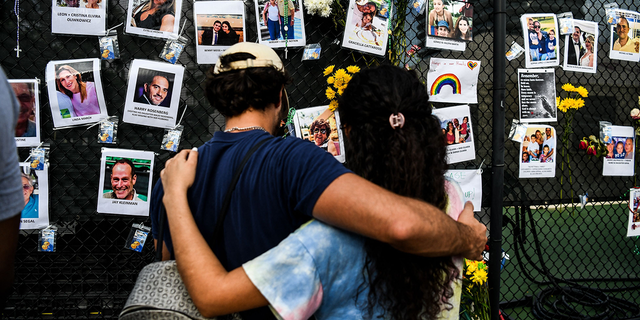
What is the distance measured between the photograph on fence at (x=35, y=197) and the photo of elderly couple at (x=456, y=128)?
2191 mm

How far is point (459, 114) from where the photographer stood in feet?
7.26

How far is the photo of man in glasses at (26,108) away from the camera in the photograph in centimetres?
184

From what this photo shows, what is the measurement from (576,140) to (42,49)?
10.7ft

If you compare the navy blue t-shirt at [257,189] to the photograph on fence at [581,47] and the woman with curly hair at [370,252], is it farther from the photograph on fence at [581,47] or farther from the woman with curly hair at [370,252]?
the photograph on fence at [581,47]

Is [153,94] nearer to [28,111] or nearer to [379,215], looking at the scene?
[28,111]

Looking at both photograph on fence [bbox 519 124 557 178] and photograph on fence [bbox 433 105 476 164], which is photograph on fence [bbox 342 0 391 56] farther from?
photograph on fence [bbox 519 124 557 178]

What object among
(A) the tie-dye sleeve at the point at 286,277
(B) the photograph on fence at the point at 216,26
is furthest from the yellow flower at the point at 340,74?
(A) the tie-dye sleeve at the point at 286,277

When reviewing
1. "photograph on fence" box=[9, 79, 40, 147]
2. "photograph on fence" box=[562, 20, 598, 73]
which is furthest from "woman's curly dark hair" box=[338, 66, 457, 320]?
"photograph on fence" box=[562, 20, 598, 73]

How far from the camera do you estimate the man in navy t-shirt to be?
806 millimetres

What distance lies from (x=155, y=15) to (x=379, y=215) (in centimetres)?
173

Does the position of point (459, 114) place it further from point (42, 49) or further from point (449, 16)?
point (42, 49)

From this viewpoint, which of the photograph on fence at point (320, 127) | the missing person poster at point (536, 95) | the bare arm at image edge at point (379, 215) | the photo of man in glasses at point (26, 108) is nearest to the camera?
the bare arm at image edge at point (379, 215)

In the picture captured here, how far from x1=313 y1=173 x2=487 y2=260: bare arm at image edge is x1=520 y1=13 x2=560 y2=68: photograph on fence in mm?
1953

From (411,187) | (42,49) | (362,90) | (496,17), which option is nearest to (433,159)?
(411,187)
